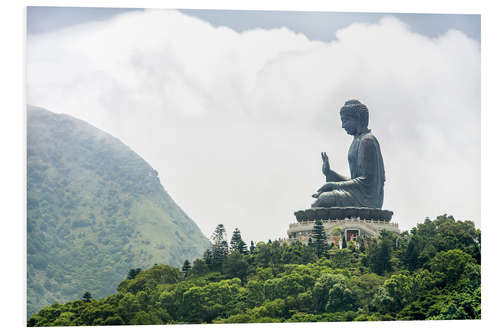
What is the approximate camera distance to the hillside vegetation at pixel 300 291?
25.0 m

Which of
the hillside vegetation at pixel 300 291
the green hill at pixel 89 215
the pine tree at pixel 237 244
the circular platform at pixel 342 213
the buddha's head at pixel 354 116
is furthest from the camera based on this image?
the green hill at pixel 89 215

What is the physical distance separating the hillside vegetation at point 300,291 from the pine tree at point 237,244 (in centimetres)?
56

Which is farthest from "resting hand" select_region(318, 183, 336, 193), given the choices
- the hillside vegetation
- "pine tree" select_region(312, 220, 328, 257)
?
the hillside vegetation

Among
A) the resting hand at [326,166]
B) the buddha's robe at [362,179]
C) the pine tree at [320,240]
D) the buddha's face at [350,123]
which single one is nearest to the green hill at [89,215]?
the resting hand at [326,166]

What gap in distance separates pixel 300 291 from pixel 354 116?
27.4 ft

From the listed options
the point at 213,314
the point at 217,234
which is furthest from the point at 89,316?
the point at 217,234

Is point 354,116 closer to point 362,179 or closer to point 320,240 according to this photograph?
point 362,179

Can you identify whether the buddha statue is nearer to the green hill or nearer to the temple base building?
the temple base building

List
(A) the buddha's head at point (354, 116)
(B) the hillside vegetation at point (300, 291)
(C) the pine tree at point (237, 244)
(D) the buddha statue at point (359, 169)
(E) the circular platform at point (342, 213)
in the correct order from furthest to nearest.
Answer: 1. (A) the buddha's head at point (354, 116)
2. (D) the buddha statue at point (359, 169)
3. (E) the circular platform at point (342, 213)
4. (C) the pine tree at point (237, 244)
5. (B) the hillside vegetation at point (300, 291)

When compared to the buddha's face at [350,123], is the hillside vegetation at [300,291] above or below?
below

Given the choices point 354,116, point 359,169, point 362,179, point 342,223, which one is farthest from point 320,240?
point 354,116

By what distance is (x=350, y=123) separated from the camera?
32.2 metres

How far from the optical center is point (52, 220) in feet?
160

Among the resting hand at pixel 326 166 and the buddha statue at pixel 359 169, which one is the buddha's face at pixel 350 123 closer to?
the buddha statue at pixel 359 169
